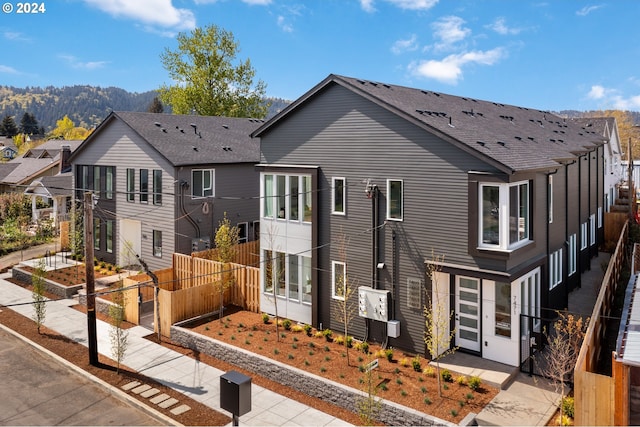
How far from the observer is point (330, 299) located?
1748 cm

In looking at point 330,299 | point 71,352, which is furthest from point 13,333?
point 330,299

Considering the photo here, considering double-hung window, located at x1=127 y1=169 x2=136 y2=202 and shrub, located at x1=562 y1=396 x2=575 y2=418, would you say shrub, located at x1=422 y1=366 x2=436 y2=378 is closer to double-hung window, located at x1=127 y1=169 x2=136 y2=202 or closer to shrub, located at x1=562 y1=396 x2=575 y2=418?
shrub, located at x1=562 y1=396 x2=575 y2=418

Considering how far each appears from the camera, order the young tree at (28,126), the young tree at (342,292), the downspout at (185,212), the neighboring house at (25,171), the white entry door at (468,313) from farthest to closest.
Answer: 1. the young tree at (28,126)
2. the neighboring house at (25,171)
3. the downspout at (185,212)
4. the young tree at (342,292)
5. the white entry door at (468,313)

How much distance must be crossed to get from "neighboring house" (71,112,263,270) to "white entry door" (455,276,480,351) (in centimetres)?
1203

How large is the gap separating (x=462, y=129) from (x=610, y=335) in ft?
30.8

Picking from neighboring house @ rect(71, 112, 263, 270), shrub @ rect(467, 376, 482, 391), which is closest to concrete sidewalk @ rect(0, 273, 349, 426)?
shrub @ rect(467, 376, 482, 391)

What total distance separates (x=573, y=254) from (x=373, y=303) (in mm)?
11344

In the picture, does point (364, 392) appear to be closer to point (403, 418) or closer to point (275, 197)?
point (403, 418)

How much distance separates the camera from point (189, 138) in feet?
91.2

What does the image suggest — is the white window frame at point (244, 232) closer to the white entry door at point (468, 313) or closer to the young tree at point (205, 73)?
the white entry door at point (468, 313)

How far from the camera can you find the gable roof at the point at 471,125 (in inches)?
568

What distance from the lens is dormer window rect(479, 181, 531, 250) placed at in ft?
44.5

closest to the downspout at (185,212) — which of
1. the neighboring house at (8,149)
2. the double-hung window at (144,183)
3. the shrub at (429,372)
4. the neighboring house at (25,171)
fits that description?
the double-hung window at (144,183)

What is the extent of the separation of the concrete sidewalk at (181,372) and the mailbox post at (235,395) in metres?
3.31
